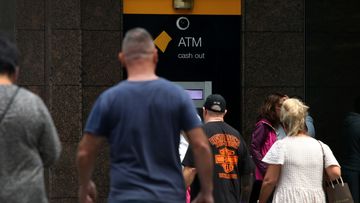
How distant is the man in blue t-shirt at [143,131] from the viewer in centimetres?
602

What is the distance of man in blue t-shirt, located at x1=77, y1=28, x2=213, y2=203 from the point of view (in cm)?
602

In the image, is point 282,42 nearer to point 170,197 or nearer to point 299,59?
point 299,59

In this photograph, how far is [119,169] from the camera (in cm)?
607

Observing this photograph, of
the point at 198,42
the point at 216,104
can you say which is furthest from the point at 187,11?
the point at 216,104

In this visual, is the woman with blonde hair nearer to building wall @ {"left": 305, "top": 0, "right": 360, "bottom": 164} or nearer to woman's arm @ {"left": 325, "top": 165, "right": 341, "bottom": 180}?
woman's arm @ {"left": 325, "top": 165, "right": 341, "bottom": 180}

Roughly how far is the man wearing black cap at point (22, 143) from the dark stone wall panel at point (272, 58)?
6906 mm

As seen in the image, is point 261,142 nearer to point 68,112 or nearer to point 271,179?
point 271,179

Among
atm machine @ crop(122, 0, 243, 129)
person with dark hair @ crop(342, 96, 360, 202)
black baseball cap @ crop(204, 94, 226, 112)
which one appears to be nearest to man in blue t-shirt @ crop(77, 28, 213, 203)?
black baseball cap @ crop(204, 94, 226, 112)

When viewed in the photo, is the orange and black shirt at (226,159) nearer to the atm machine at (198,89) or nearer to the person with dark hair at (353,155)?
the atm machine at (198,89)

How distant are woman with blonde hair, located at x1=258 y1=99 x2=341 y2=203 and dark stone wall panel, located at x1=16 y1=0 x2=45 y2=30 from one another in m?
4.56

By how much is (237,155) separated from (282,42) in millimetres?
4135

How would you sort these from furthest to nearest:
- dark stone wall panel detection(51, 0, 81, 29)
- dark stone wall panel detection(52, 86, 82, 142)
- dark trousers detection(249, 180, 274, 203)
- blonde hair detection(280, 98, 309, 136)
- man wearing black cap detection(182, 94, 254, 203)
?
1. dark stone wall panel detection(52, 86, 82, 142)
2. dark stone wall panel detection(51, 0, 81, 29)
3. dark trousers detection(249, 180, 274, 203)
4. man wearing black cap detection(182, 94, 254, 203)
5. blonde hair detection(280, 98, 309, 136)

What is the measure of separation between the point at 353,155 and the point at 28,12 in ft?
14.6

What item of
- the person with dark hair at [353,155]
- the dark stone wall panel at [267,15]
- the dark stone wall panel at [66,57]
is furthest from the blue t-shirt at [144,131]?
the dark stone wall panel at [267,15]
